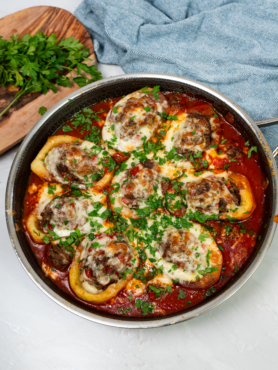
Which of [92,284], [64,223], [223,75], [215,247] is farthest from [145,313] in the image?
[223,75]

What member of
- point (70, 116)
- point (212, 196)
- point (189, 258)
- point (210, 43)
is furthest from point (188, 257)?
point (210, 43)

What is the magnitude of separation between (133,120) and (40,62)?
156 cm

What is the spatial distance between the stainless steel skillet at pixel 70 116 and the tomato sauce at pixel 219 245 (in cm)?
8

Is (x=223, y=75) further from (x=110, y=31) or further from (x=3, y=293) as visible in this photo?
(x=3, y=293)

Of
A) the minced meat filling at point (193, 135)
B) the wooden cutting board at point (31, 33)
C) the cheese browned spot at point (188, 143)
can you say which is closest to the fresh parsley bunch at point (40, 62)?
the wooden cutting board at point (31, 33)

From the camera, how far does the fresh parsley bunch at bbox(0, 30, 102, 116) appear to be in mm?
4152

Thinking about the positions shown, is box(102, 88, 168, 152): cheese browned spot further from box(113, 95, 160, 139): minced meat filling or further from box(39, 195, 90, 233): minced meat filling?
box(39, 195, 90, 233): minced meat filling

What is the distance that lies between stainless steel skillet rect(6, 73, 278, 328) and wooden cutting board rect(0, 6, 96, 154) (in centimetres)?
48

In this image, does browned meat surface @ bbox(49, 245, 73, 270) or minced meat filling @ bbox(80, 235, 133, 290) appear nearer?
minced meat filling @ bbox(80, 235, 133, 290)

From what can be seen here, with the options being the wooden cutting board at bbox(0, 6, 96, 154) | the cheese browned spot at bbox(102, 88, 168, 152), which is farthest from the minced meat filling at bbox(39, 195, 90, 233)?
the wooden cutting board at bbox(0, 6, 96, 154)

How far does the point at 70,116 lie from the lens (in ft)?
13.7

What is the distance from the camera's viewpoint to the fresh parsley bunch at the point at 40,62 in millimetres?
4152

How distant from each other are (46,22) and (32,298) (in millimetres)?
3895

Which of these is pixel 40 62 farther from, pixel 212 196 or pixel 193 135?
pixel 212 196
